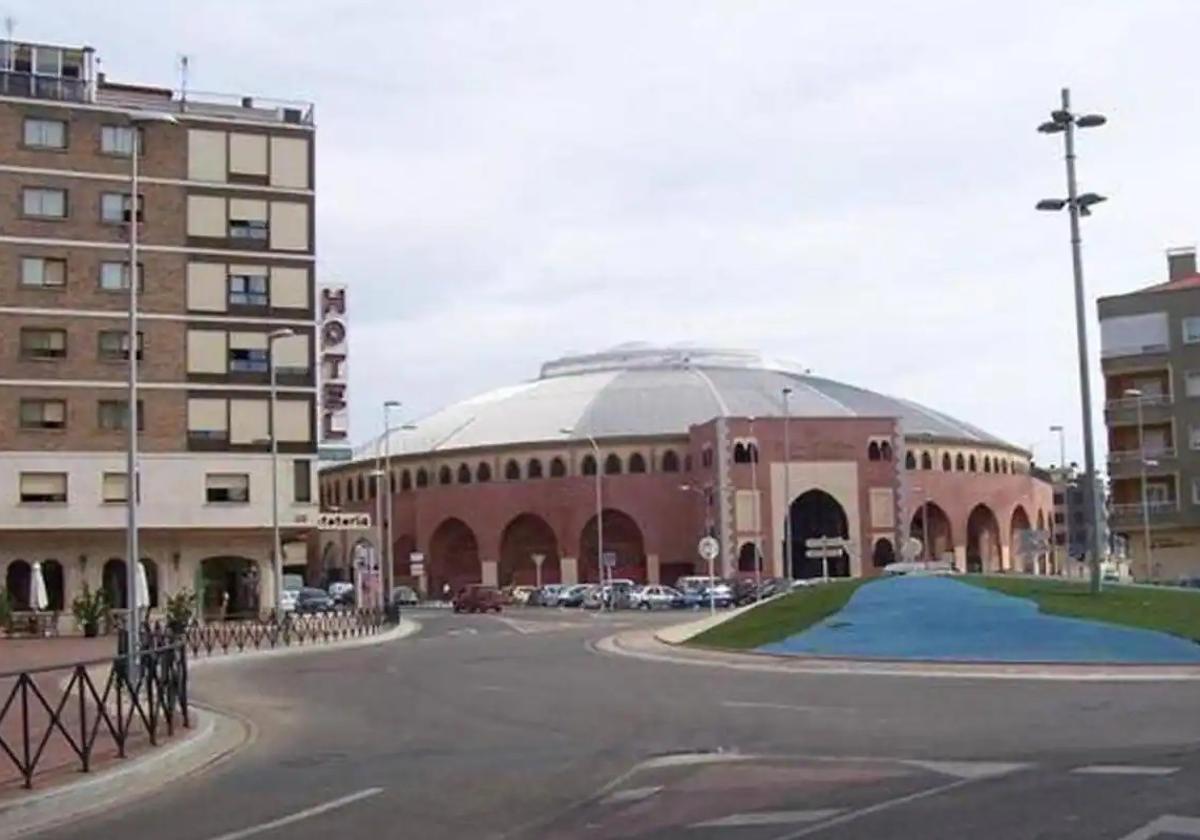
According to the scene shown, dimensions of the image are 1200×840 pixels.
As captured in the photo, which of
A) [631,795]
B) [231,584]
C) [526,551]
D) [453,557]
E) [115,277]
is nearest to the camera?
[631,795]

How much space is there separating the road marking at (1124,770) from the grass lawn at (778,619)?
878 inches

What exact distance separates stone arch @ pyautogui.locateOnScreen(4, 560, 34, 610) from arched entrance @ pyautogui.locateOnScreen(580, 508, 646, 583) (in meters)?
52.4

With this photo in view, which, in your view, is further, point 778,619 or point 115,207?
point 115,207

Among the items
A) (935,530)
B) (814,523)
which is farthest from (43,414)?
(935,530)

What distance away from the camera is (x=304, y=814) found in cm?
1289

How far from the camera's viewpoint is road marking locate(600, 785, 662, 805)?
12.8 m

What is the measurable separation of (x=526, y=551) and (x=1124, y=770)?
103081 millimetres

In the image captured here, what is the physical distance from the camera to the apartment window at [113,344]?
61281 mm

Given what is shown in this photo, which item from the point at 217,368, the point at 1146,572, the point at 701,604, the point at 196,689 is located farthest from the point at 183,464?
the point at 1146,572

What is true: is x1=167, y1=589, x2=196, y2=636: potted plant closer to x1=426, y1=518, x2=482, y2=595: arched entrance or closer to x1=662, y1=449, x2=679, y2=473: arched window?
x1=662, y1=449, x2=679, y2=473: arched window

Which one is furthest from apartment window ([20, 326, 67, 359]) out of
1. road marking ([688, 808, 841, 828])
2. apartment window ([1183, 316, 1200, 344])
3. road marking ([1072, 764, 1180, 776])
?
road marking ([688, 808, 841, 828])

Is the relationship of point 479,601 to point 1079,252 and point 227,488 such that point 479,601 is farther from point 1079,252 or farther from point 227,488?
point 1079,252

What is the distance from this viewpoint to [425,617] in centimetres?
7638

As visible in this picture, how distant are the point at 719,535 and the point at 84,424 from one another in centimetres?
5013
